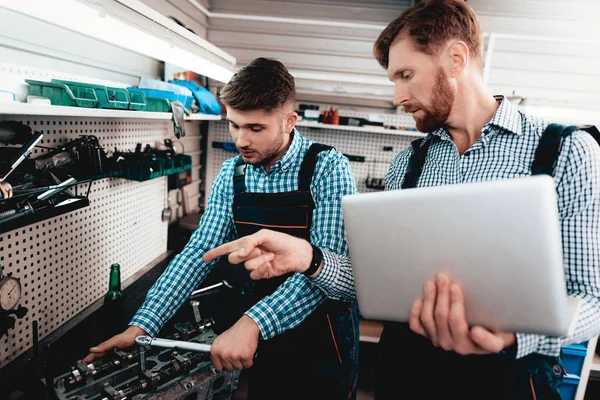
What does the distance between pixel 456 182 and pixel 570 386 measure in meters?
2.36

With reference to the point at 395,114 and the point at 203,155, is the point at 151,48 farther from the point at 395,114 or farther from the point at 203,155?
the point at 395,114

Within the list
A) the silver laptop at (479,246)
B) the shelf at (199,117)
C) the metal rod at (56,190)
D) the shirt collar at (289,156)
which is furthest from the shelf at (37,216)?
the shelf at (199,117)

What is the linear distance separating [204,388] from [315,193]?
2.59ft

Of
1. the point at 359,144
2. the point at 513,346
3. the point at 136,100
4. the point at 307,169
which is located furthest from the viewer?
the point at 359,144

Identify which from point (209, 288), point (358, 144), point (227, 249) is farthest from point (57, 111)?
point (358, 144)

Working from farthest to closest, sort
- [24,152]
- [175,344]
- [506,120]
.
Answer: [24,152], [175,344], [506,120]

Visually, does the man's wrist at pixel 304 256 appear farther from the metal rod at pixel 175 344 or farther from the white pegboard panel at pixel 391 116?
the white pegboard panel at pixel 391 116

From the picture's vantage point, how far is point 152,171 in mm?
2244

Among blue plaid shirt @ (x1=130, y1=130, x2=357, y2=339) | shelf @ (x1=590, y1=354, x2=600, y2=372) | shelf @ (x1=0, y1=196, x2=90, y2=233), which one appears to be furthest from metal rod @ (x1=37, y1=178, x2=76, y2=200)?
shelf @ (x1=590, y1=354, x2=600, y2=372)

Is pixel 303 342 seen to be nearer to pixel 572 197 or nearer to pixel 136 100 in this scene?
pixel 572 197

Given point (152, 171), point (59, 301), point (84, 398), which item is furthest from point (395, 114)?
point (84, 398)

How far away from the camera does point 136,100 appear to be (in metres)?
1.91

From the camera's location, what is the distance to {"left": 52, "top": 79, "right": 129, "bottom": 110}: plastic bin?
1.59 meters

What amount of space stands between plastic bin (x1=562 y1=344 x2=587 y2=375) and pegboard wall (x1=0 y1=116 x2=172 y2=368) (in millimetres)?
2815
